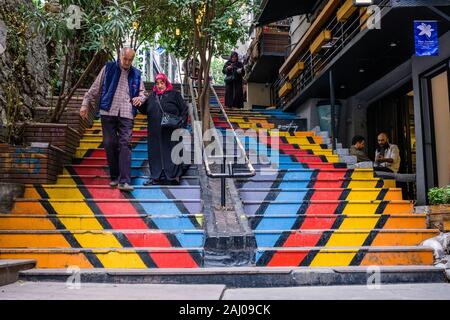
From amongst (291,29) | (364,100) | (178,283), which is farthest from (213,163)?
(291,29)

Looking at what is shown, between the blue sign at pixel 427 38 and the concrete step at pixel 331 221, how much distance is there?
2.51 metres

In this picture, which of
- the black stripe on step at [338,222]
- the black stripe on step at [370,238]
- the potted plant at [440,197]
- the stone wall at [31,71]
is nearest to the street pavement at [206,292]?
the black stripe on step at [370,238]

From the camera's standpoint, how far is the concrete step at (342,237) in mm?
4707

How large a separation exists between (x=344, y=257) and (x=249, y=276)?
43.2 inches

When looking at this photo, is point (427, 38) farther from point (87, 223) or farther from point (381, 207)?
point (87, 223)

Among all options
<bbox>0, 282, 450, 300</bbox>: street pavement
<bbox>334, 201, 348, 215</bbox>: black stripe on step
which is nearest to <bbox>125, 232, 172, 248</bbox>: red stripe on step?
<bbox>0, 282, 450, 300</bbox>: street pavement

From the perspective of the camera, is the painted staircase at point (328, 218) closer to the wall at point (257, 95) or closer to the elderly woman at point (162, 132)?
the elderly woman at point (162, 132)

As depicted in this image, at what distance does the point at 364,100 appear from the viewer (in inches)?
438

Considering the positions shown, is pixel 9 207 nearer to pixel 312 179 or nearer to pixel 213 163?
pixel 213 163

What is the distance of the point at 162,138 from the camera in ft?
20.6

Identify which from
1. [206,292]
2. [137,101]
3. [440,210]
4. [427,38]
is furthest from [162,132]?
[427,38]
